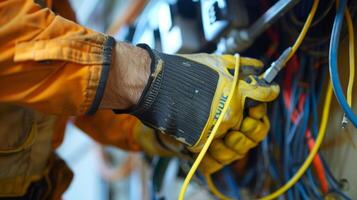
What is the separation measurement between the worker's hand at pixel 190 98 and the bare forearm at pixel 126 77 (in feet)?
0.04

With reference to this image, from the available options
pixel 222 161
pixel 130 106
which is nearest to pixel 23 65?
pixel 130 106

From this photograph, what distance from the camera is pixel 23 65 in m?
0.55

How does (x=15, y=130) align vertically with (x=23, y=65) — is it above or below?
below

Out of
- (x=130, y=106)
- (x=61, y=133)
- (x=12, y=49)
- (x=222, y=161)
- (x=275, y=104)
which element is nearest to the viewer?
(x=12, y=49)

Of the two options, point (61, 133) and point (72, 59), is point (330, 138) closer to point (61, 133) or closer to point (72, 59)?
point (72, 59)

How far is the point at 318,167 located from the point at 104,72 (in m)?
0.48

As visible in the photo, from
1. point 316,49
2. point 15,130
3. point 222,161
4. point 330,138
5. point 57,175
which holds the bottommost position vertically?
point 57,175

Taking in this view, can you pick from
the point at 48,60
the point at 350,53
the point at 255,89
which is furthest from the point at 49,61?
the point at 350,53

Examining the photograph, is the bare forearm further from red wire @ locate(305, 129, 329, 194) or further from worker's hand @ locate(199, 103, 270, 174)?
red wire @ locate(305, 129, 329, 194)

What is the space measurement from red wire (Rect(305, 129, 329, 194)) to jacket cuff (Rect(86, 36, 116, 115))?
0.45 m

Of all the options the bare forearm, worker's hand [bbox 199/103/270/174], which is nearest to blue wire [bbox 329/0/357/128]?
worker's hand [bbox 199/103/270/174]

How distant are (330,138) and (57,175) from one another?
0.66m

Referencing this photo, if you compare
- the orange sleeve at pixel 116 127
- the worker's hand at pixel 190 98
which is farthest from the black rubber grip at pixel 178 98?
the orange sleeve at pixel 116 127

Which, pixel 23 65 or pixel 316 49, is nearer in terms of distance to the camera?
pixel 23 65
